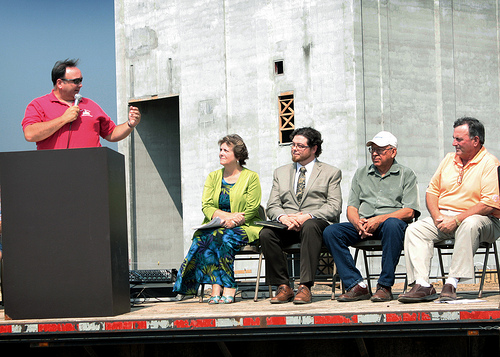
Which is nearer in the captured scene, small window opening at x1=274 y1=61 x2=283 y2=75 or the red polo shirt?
the red polo shirt

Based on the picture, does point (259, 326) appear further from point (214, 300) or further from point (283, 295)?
point (214, 300)

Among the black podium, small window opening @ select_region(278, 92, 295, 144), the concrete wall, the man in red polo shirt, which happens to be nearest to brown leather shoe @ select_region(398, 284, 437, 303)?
the black podium

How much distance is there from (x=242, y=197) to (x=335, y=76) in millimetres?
9884

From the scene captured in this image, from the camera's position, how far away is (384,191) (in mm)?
5438

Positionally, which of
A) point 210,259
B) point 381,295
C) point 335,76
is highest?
point 335,76

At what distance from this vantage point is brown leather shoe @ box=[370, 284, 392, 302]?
470cm

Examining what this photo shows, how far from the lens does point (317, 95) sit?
50.9 feet

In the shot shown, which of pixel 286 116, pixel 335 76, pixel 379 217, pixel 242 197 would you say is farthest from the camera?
pixel 286 116

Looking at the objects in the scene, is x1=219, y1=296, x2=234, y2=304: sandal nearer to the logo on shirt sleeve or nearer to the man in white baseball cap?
the man in white baseball cap

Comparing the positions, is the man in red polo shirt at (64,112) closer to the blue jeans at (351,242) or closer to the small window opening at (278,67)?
the blue jeans at (351,242)

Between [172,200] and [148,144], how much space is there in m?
1.98

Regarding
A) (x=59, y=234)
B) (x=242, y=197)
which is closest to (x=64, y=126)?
(x=59, y=234)

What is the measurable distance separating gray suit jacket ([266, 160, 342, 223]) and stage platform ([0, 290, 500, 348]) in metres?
1.89

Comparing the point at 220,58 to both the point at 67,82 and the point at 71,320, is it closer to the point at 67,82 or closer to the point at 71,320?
the point at 67,82
